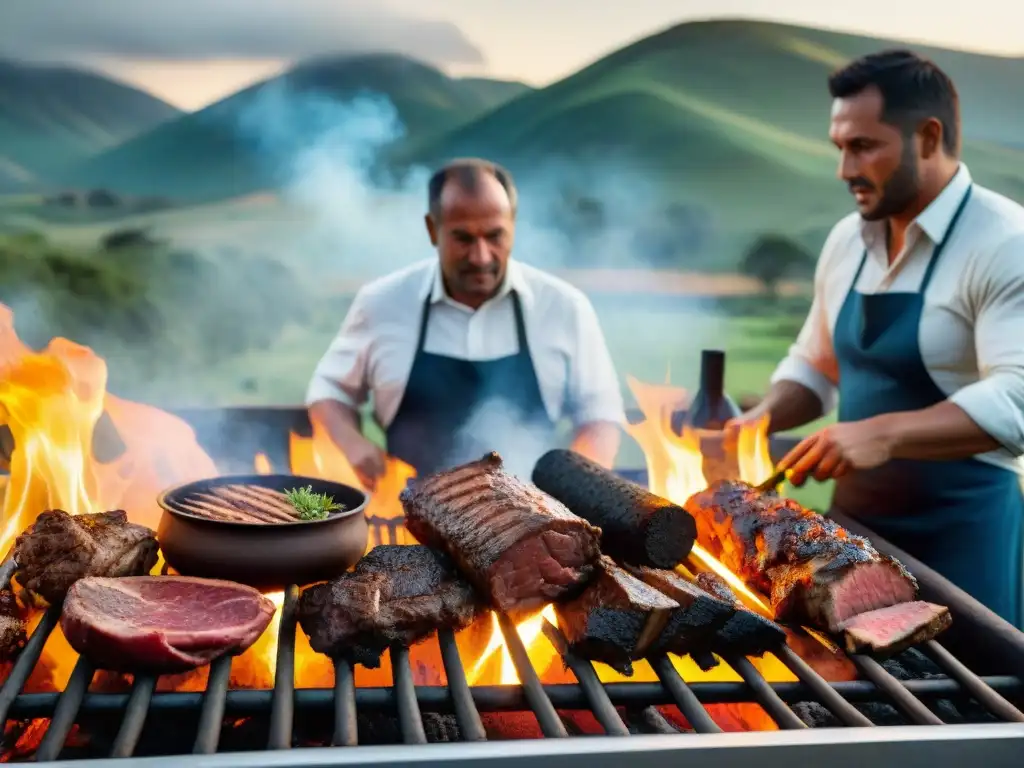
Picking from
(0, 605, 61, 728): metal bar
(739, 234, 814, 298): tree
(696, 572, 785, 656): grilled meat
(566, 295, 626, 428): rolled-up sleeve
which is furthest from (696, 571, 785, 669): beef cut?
(739, 234, 814, 298): tree

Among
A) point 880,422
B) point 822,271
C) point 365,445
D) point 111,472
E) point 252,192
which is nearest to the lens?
point 880,422

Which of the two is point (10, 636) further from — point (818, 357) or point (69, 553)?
point (818, 357)

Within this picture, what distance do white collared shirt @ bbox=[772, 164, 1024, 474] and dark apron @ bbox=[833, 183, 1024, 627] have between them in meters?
Answer: 0.05

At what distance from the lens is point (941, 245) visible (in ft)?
12.1

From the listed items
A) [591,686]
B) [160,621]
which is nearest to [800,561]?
[591,686]

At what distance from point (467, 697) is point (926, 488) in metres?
2.62

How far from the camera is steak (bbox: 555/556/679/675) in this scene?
223cm

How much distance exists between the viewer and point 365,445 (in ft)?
14.9

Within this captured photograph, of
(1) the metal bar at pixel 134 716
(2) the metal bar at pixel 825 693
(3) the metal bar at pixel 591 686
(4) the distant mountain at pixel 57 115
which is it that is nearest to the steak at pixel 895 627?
(2) the metal bar at pixel 825 693

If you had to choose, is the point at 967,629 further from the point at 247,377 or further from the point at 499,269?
the point at 247,377

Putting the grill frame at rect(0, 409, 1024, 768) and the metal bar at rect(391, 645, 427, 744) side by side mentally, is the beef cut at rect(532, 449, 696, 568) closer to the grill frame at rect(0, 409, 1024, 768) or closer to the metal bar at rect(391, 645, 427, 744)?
the grill frame at rect(0, 409, 1024, 768)

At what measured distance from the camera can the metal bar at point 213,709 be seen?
173 centimetres

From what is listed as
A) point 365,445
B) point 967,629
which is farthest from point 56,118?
point 967,629

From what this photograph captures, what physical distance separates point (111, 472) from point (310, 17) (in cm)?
637
